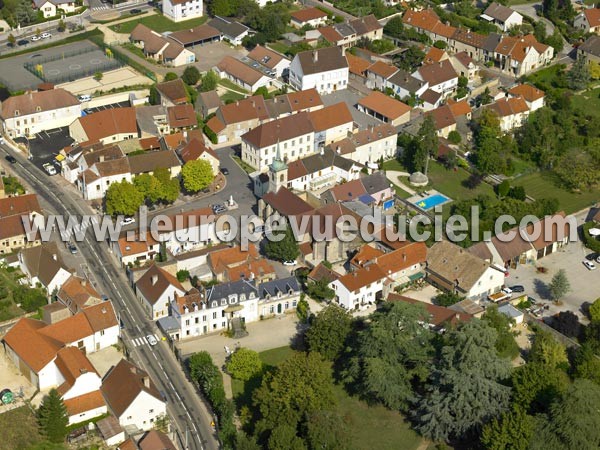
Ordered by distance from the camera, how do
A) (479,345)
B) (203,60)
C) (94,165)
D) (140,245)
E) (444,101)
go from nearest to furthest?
1. (479,345)
2. (140,245)
3. (94,165)
4. (444,101)
5. (203,60)

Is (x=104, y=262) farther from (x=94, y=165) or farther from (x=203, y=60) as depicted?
(x=203, y=60)

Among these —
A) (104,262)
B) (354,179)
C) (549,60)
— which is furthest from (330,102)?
(104,262)

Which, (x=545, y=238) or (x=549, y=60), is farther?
(x=549, y=60)

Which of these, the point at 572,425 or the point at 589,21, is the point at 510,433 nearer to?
the point at 572,425

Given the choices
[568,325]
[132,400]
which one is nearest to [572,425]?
[568,325]

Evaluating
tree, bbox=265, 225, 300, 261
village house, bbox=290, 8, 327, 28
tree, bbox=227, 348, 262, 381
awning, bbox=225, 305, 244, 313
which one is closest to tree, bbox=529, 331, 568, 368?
tree, bbox=227, 348, 262, 381

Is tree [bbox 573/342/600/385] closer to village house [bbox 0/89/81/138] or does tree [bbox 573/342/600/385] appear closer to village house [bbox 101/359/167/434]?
village house [bbox 101/359/167/434]

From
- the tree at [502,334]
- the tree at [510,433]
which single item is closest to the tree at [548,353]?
the tree at [502,334]
